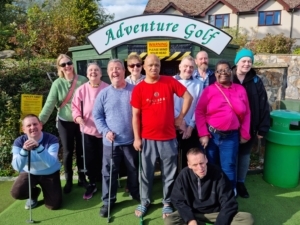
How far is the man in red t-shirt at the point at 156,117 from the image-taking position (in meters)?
2.80

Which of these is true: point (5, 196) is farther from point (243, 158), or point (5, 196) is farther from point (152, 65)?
Result: point (243, 158)

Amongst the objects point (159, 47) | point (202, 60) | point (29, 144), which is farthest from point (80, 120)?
point (159, 47)

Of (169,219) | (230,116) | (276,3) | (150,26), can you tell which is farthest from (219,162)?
(276,3)

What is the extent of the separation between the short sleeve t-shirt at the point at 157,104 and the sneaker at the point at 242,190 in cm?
138

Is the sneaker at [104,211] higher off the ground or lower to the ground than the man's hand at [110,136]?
lower

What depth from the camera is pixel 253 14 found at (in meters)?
20.0

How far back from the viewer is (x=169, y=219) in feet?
9.14

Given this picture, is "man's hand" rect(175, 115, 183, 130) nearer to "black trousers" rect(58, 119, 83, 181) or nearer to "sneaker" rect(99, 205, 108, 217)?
"sneaker" rect(99, 205, 108, 217)

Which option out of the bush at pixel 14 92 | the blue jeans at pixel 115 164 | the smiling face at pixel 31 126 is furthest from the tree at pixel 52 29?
the blue jeans at pixel 115 164

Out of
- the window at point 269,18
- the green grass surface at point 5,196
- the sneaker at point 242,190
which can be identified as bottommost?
the green grass surface at point 5,196

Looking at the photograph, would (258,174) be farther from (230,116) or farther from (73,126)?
(73,126)

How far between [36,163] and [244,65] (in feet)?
8.48

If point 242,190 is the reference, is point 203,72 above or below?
above

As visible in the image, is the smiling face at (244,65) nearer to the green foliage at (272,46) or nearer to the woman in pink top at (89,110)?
the woman in pink top at (89,110)
